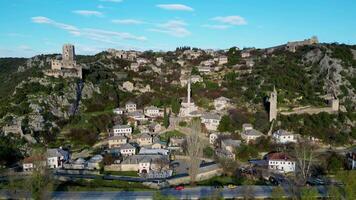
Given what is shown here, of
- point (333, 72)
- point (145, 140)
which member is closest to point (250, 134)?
point (145, 140)

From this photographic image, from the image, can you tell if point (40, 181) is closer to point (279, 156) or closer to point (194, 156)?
point (194, 156)

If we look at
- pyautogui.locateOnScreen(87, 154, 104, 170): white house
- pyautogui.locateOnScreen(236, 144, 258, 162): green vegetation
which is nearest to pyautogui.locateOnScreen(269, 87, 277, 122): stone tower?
pyautogui.locateOnScreen(236, 144, 258, 162): green vegetation

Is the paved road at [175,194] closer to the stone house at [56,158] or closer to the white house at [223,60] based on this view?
the stone house at [56,158]

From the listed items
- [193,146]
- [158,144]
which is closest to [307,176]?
[193,146]

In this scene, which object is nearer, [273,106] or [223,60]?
[273,106]

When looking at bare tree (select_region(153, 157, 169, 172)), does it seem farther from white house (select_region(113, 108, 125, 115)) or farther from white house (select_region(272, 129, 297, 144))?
white house (select_region(113, 108, 125, 115))

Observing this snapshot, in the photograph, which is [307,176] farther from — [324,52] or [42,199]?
[324,52]

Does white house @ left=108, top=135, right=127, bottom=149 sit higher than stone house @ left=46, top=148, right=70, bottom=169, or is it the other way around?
white house @ left=108, top=135, right=127, bottom=149
